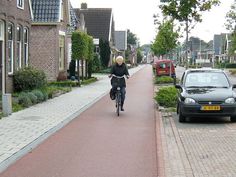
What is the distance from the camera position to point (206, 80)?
48.2 ft

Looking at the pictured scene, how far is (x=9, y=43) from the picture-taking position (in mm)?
21359

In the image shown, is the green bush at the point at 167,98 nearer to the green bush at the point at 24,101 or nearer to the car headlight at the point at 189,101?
the car headlight at the point at 189,101

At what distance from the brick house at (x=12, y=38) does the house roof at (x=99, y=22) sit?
38638 mm

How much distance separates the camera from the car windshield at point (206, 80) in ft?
47.4

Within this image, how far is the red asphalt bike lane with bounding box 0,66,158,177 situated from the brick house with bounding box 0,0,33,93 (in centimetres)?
712

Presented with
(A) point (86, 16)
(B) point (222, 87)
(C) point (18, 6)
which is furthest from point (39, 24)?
(A) point (86, 16)

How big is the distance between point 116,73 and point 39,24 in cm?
1678

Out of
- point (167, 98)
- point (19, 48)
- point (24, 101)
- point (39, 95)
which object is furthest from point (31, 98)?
point (19, 48)

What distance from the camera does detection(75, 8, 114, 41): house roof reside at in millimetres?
63406

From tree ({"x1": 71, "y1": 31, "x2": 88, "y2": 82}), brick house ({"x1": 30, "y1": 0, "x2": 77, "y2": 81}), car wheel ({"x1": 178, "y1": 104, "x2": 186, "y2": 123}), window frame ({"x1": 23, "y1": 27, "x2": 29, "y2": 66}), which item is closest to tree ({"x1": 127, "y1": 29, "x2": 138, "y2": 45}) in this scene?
brick house ({"x1": 30, "y1": 0, "x2": 77, "y2": 81})

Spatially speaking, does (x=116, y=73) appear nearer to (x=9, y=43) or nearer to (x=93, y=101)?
(x=93, y=101)

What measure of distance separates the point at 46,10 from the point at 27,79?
37.4 feet

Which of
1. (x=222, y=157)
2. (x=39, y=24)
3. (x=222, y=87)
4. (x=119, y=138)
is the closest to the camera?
(x=222, y=157)

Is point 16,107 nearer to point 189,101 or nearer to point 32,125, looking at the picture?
point 32,125
